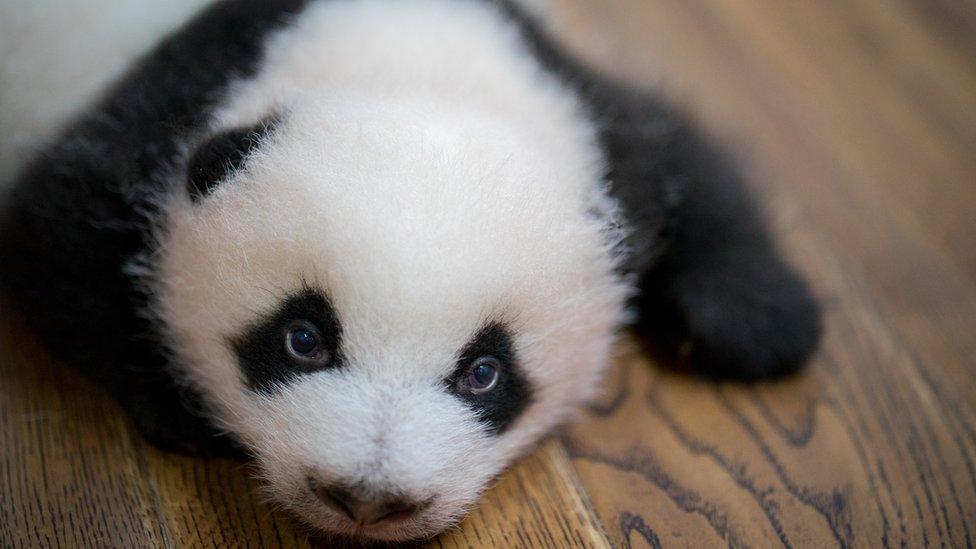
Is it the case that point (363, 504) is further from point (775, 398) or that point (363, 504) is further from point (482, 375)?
point (775, 398)

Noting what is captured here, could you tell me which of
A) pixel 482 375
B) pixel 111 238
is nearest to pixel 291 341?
pixel 482 375

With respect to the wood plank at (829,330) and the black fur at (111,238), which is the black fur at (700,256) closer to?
the wood plank at (829,330)

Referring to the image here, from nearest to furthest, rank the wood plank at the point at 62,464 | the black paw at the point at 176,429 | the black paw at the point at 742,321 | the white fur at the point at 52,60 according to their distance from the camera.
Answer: the wood plank at the point at 62,464
the black paw at the point at 176,429
the white fur at the point at 52,60
the black paw at the point at 742,321

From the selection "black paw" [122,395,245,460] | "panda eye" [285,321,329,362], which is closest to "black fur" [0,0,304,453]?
"black paw" [122,395,245,460]

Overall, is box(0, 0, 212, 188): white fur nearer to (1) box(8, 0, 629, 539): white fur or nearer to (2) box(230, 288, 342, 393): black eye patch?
(1) box(8, 0, 629, 539): white fur

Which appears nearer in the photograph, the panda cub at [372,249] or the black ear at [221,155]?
the panda cub at [372,249]

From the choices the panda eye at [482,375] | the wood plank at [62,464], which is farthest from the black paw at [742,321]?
the wood plank at [62,464]

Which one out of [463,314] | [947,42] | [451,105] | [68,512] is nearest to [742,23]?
[947,42]
